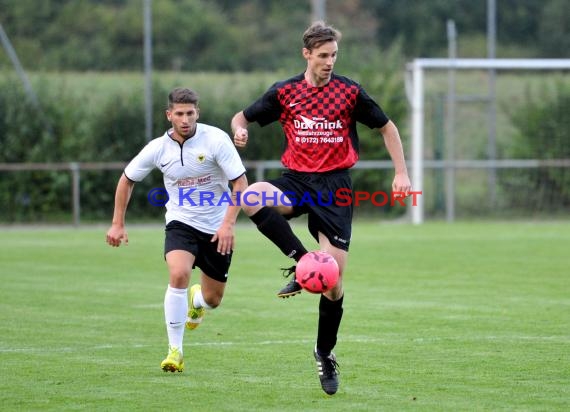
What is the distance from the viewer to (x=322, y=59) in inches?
293

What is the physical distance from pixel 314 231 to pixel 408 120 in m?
20.1

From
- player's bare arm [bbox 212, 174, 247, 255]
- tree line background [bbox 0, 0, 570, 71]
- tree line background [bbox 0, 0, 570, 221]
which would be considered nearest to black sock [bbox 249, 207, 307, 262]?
player's bare arm [bbox 212, 174, 247, 255]

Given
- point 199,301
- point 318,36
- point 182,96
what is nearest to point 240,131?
point 182,96

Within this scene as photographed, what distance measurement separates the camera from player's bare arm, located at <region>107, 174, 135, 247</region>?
317 inches

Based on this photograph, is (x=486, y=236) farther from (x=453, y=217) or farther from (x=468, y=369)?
(x=468, y=369)

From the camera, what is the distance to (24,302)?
12.0m

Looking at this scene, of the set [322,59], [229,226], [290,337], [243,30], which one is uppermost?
[243,30]

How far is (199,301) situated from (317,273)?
102 inches

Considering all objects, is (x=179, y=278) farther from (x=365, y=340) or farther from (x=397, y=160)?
(x=365, y=340)

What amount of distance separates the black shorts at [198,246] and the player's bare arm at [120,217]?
0.36 m

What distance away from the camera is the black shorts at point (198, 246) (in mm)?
8367

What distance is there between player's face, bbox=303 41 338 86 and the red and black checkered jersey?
0.10m

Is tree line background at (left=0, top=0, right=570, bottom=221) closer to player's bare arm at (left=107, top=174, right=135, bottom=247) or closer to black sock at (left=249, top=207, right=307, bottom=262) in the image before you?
player's bare arm at (left=107, top=174, right=135, bottom=247)

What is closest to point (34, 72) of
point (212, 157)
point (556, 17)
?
point (556, 17)
